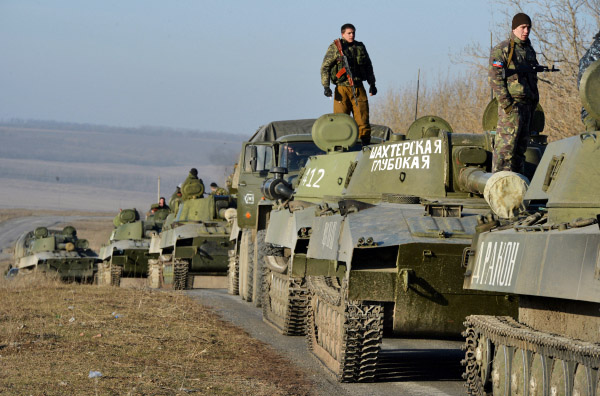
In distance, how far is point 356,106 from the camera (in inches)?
627

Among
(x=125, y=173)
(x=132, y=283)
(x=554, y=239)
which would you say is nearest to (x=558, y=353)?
(x=554, y=239)

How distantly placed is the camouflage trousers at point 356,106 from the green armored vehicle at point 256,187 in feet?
8.65

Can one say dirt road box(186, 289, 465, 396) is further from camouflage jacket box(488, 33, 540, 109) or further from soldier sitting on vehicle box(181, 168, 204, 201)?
soldier sitting on vehicle box(181, 168, 204, 201)

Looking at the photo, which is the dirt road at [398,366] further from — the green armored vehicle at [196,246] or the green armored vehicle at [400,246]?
the green armored vehicle at [196,246]

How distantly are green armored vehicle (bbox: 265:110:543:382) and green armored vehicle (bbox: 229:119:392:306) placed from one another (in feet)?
18.5

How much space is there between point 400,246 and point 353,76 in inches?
267

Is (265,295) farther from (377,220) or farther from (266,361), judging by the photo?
(377,220)

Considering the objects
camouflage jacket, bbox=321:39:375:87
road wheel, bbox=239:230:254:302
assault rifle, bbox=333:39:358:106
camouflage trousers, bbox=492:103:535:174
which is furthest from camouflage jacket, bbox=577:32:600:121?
road wheel, bbox=239:230:254:302

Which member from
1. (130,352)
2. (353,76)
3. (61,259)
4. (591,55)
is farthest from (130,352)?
(61,259)

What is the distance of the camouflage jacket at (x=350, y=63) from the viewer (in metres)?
15.8

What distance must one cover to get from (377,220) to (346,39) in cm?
646

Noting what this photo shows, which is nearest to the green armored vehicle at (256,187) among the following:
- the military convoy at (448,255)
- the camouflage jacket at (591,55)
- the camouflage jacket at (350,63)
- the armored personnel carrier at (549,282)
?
the military convoy at (448,255)

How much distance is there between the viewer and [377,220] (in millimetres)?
9977

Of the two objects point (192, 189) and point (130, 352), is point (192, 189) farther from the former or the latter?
point (130, 352)
